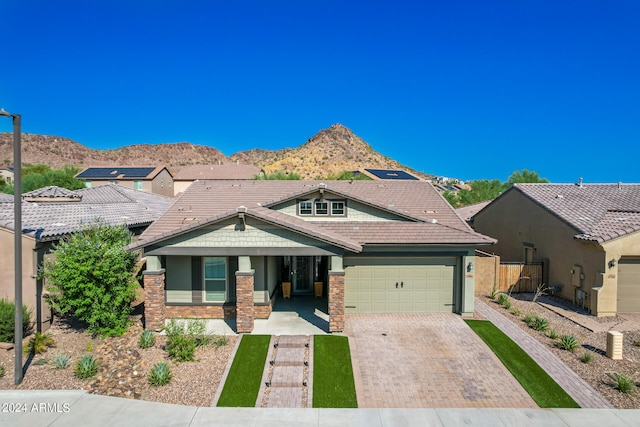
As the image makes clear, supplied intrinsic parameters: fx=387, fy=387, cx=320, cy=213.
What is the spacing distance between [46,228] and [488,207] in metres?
23.7

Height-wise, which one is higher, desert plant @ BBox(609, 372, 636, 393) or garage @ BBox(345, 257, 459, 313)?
garage @ BBox(345, 257, 459, 313)

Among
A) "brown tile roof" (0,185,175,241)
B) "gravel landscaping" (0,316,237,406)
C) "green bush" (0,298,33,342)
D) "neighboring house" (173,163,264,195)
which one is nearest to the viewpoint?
"gravel landscaping" (0,316,237,406)

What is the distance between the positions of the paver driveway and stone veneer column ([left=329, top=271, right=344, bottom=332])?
536 millimetres

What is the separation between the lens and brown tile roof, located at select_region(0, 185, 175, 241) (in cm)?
1359

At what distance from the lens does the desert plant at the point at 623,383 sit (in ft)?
30.9

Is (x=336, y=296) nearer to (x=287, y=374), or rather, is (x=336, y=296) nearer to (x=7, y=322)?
(x=287, y=374)

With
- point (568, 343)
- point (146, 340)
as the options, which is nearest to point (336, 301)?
point (146, 340)

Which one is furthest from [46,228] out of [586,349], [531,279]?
[531,279]

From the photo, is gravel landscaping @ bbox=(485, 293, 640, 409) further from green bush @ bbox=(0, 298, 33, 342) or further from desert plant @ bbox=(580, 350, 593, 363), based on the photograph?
green bush @ bbox=(0, 298, 33, 342)

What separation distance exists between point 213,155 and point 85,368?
14157 cm

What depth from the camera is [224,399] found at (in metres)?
9.01

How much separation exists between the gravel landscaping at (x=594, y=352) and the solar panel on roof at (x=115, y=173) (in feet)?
175

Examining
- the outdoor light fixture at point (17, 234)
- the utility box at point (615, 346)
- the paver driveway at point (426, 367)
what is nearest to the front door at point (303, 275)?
the paver driveway at point (426, 367)


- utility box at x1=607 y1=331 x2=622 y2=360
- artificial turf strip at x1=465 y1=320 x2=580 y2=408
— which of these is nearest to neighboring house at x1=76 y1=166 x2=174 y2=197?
artificial turf strip at x1=465 y1=320 x2=580 y2=408
